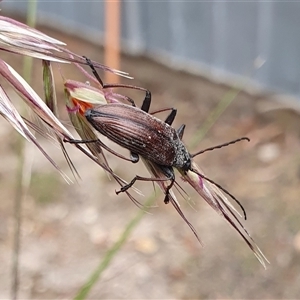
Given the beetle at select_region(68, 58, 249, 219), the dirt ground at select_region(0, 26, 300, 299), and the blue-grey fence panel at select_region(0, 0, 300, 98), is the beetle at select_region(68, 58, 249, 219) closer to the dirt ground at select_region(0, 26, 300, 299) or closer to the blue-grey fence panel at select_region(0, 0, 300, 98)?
the dirt ground at select_region(0, 26, 300, 299)

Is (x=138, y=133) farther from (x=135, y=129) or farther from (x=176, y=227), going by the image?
(x=176, y=227)

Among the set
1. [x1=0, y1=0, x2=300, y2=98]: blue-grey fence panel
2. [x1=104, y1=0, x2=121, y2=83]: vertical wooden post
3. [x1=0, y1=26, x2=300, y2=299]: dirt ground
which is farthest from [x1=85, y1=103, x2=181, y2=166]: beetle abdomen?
[x1=104, y1=0, x2=121, y2=83]: vertical wooden post

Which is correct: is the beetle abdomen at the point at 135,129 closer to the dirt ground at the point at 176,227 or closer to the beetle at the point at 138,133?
the beetle at the point at 138,133

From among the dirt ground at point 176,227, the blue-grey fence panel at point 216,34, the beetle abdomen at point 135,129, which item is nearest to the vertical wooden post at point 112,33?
the blue-grey fence panel at point 216,34

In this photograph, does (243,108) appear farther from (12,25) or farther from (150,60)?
(12,25)

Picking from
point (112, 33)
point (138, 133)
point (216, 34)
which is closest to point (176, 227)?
point (216, 34)

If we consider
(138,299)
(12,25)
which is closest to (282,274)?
(138,299)

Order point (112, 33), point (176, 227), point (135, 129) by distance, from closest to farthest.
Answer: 1. point (135, 129)
2. point (176, 227)
3. point (112, 33)
